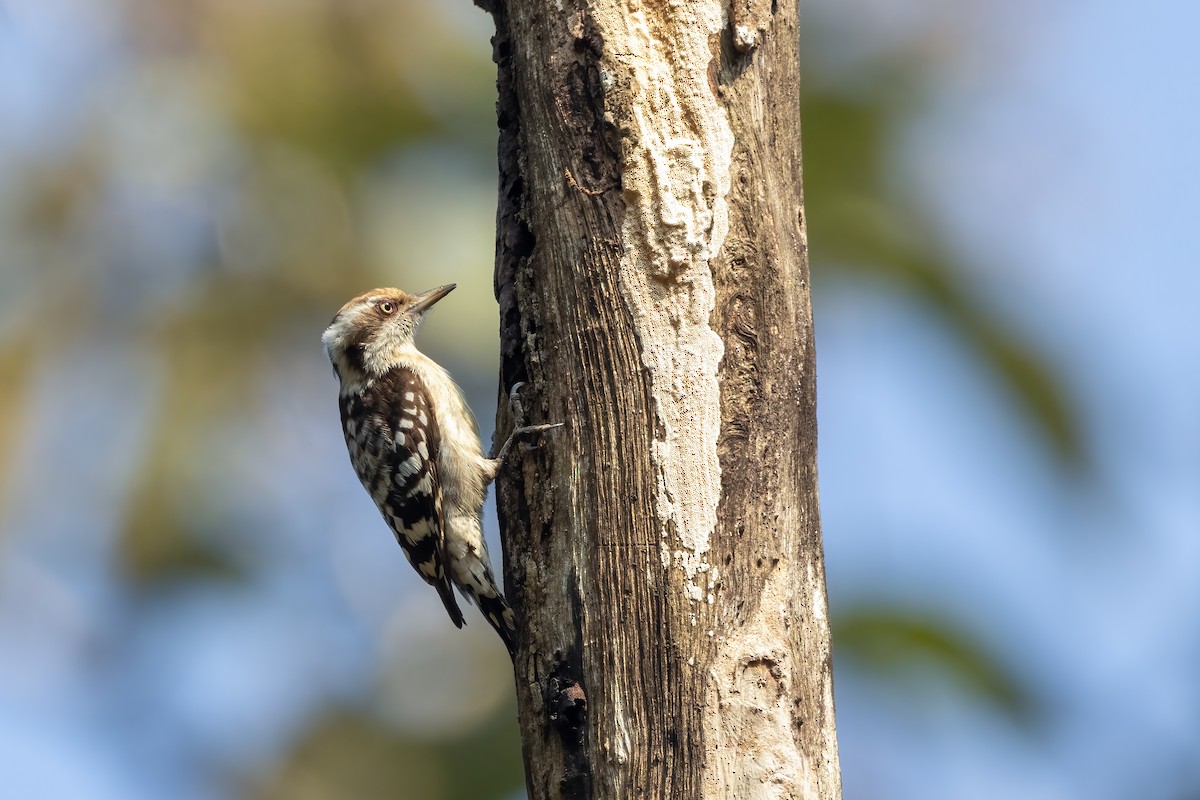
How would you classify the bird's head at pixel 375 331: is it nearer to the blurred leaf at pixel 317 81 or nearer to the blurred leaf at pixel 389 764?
the blurred leaf at pixel 389 764

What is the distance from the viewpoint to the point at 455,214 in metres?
10.6

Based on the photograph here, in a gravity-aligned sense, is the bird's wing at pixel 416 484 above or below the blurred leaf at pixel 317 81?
below

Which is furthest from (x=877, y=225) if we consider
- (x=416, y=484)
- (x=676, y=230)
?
(x=676, y=230)

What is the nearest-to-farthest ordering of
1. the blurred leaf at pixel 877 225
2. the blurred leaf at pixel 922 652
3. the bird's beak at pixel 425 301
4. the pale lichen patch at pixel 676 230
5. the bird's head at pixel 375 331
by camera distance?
1. the pale lichen patch at pixel 676 230
2. the bird's head at pixel 375 331
3. the bird's beak at pixel 425 301
4. the blurred leaf at pixel 922 652
5. the blurred leaf at pixel 877 225

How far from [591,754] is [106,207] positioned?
26.9 feet

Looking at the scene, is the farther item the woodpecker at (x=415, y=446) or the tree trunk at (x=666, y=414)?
the woodpecker at (x=415, y=446)

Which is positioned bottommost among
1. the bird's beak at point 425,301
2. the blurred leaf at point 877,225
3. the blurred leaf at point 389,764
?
the blurred leaf at point 389,764

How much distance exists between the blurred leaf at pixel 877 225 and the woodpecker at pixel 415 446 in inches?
161

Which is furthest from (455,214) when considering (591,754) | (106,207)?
(591,754)

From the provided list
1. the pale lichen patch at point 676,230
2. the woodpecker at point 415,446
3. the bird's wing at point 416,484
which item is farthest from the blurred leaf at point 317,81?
the pale lichen patch at point 676,230

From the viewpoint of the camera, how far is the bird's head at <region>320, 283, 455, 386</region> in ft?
23.3

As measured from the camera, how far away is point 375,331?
713 centimetres

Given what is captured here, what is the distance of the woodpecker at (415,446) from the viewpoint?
648cm

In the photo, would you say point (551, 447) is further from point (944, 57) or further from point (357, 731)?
point (944, 57)
